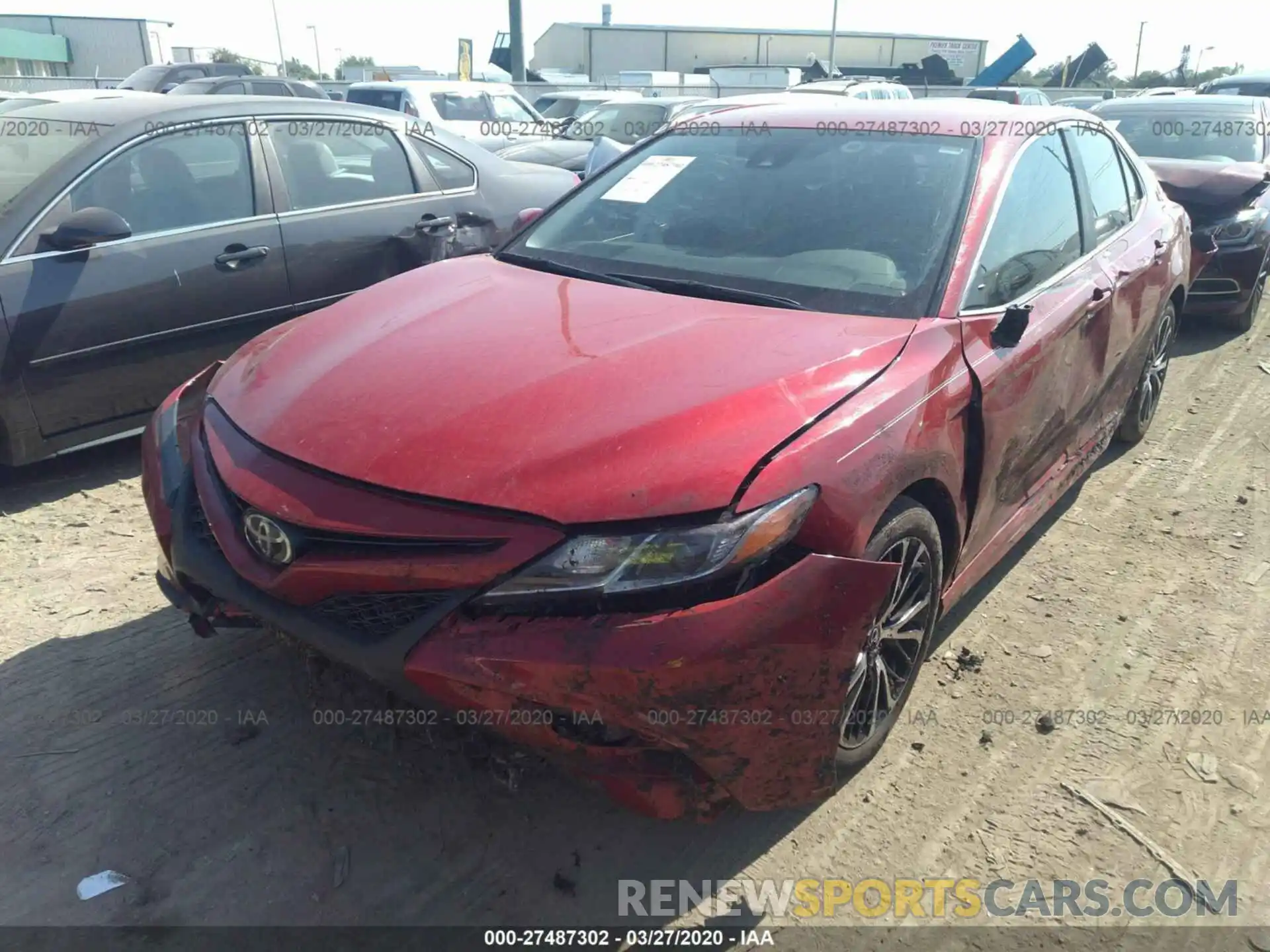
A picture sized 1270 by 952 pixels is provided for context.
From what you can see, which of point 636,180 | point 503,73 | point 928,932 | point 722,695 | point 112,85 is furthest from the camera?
point 503,73

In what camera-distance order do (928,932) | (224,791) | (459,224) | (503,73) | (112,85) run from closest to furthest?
(928,932), (224,791), (459,224), (112,85), (503,73)

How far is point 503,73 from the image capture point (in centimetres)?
3155

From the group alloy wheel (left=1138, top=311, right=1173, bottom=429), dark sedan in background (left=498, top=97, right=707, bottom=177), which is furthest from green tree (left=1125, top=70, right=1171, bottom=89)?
alloy wheel (left=1138, top=311, right=1173, bottom=429)

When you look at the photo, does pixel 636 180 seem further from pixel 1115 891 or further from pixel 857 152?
pixel 1115 891

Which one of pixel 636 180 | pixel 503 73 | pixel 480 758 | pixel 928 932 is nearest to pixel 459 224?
pixel 636 180

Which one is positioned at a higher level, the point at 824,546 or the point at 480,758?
the point at 824,546

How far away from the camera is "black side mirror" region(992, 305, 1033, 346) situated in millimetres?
2658

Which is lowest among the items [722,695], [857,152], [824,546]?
[722,695]

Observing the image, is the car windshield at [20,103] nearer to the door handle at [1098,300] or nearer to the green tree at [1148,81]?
the door handle at [1098,300]

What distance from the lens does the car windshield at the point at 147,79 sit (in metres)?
17.2

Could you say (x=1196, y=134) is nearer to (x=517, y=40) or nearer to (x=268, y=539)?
(x=268, y=539)

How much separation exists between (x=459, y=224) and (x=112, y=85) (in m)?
21.0

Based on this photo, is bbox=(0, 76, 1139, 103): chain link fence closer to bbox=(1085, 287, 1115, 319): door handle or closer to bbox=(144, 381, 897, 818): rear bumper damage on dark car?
bbox=(1085, 287, 1115, 319): door handle

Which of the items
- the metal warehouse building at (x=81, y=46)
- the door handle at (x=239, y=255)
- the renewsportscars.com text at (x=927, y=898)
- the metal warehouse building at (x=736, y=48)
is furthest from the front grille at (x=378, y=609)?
the metal warehouse building at (x=736, y=48)
